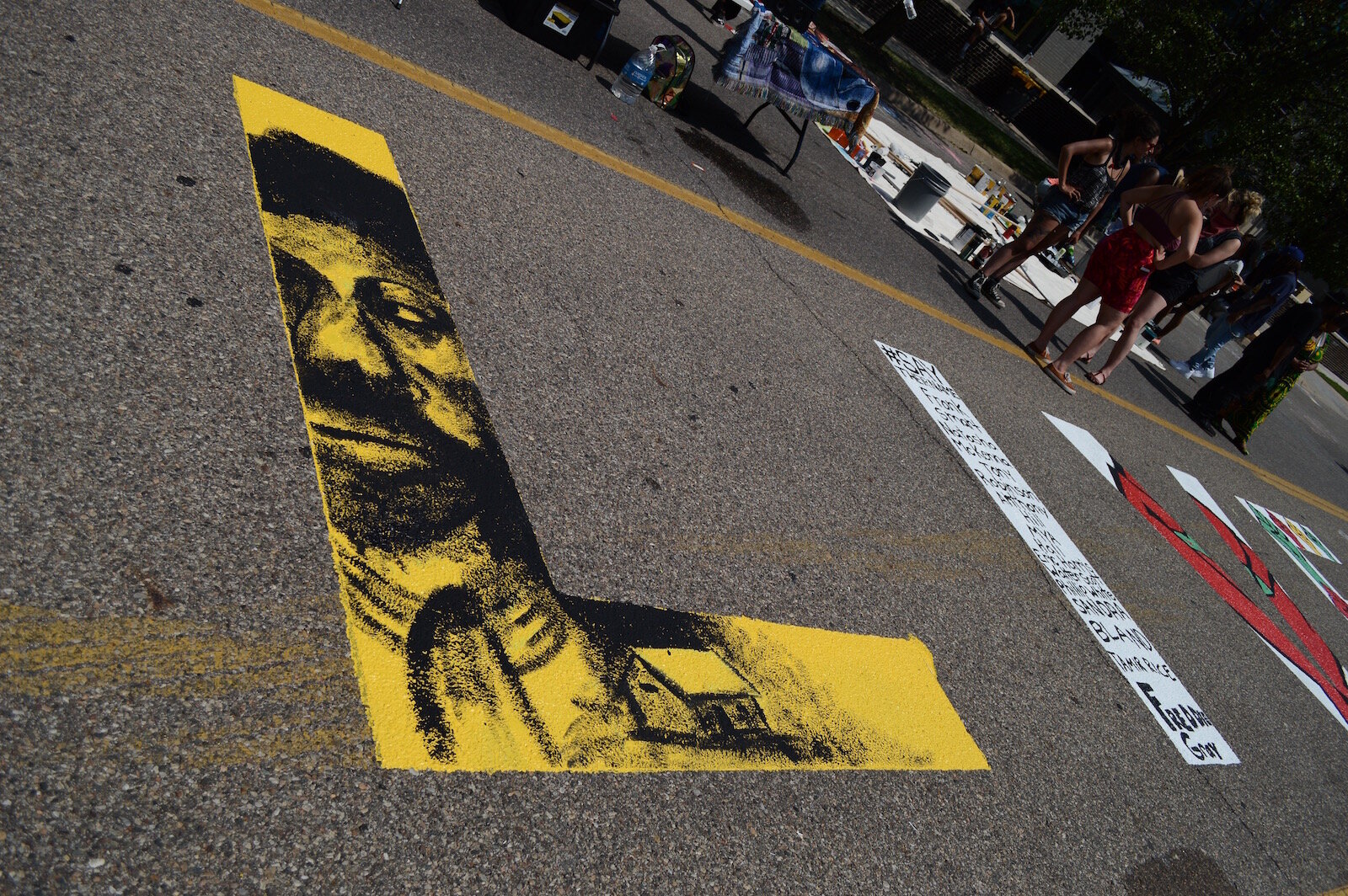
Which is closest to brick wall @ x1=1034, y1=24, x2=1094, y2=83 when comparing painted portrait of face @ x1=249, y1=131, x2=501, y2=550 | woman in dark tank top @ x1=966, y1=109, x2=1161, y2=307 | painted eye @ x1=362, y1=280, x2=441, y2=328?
woman in dark tank top @ x1=966, y1=109, x2=1161, y2=307

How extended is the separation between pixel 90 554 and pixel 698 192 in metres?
4.44

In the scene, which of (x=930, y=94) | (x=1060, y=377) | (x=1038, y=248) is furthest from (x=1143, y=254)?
(x=930, y=94)

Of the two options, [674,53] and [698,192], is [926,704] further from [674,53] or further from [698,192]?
[674,53]

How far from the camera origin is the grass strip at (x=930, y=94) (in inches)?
573

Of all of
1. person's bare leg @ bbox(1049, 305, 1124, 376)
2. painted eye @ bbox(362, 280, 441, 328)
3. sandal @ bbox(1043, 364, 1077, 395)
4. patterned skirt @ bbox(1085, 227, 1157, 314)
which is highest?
A: patterned skirt @ bbox(1085, 227, 1157, 314)

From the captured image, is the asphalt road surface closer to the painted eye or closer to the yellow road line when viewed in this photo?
the yellow road line

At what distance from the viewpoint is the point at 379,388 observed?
285 centimetres

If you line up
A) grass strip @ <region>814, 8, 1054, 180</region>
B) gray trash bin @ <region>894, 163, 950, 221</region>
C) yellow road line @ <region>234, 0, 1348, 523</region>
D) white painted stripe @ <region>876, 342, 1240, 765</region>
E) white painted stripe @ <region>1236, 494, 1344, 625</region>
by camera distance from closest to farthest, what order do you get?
white painted stripe @ <region>876, 342, 1240, 765</region>, yellow road line @ <region>234, 0, 1348, 523</region>, white painted stripe @ <region>1236, 494, 1344, 625</region>, gray trash bin @ <region>894, 163, 950, 221</region>, grass strip @ <region>814, 8, 1054, 180</region>

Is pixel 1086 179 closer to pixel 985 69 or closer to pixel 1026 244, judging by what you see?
pixel 1026 244

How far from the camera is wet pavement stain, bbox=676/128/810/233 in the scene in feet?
20.5

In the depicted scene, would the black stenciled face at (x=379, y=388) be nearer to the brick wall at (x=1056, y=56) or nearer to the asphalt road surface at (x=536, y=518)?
the asphalt road surface at (x=536, y=518)

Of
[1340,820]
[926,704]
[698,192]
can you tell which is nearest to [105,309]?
[926,704]

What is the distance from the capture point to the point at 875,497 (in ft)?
13.5

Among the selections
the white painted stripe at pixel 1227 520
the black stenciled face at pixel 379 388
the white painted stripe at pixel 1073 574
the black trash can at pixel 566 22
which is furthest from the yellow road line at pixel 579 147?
the white painted stripe at pixel 1227 520
